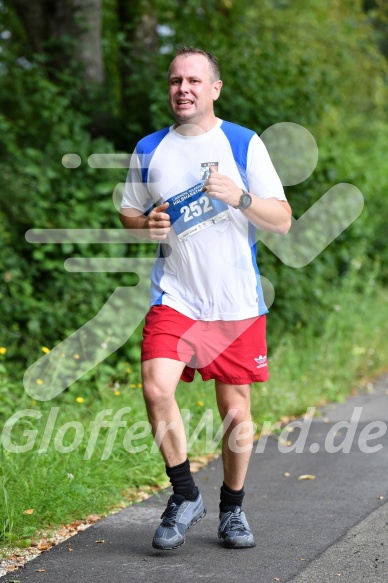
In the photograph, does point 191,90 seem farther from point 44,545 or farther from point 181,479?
point 44,545

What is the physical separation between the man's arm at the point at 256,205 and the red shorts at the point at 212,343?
0.47 metres

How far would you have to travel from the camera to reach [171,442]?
468 centimetres

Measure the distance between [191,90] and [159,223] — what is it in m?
0.63

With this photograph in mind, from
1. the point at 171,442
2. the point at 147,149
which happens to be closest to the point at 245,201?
the point at 147,149

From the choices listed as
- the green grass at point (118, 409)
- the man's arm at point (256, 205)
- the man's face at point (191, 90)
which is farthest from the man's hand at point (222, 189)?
the green grass at point (118, 409)

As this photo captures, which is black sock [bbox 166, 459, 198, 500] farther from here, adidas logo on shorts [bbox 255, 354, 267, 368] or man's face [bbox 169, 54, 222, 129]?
man's face [bbox 169, 54, 222, 129]

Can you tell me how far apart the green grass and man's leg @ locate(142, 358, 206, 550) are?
0.69 m

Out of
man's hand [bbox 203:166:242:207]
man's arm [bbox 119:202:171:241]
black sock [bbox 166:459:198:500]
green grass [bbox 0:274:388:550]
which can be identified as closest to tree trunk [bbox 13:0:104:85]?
green grass [bbox 0:274:388:550]

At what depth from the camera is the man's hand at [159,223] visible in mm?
4539

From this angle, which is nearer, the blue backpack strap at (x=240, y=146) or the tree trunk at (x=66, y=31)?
the blue backpack strap at (x=240, y=146)

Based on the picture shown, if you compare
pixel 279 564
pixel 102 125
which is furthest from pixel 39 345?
pixel 279 564

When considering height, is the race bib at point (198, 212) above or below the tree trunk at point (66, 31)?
below

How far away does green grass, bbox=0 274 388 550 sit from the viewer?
17.1 feet

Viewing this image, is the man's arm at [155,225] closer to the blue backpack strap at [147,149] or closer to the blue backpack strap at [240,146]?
the blue backpack strap at [147,149]
